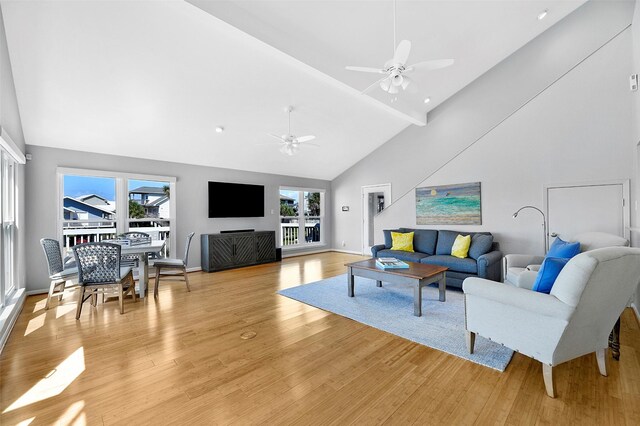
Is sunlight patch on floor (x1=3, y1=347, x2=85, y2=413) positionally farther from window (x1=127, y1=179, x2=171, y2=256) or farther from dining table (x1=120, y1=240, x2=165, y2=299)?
window (x1=127, y1=179, x2=171, y2=256)

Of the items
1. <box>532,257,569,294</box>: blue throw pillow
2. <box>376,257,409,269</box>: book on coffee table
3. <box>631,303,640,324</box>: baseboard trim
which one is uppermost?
<box>532,257,569,294</box>: blue throw pillow

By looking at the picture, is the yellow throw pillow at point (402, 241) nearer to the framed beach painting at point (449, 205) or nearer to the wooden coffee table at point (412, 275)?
the framed beach painting at point (449, 205)

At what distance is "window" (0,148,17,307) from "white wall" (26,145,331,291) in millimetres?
712

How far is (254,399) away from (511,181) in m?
5.06

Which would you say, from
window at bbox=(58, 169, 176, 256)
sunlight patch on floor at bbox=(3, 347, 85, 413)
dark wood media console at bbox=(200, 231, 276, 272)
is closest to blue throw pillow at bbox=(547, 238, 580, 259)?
sunlight patch on floor at bbox=(3, 347, 85, 413)

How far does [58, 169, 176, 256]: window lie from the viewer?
4.78 metres

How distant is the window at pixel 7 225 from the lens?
3.09m

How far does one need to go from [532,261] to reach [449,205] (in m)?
1.95

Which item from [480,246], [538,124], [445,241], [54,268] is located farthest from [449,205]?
[54,268]

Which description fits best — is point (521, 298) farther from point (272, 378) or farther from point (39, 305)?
point (39, 305)

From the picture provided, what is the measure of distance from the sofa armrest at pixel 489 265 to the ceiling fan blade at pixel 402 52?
9.89ft

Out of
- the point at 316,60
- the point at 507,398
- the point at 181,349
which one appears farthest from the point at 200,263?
the point at 507,398

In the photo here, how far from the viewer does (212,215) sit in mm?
6289

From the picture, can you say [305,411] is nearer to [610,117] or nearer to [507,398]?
[507,398]
